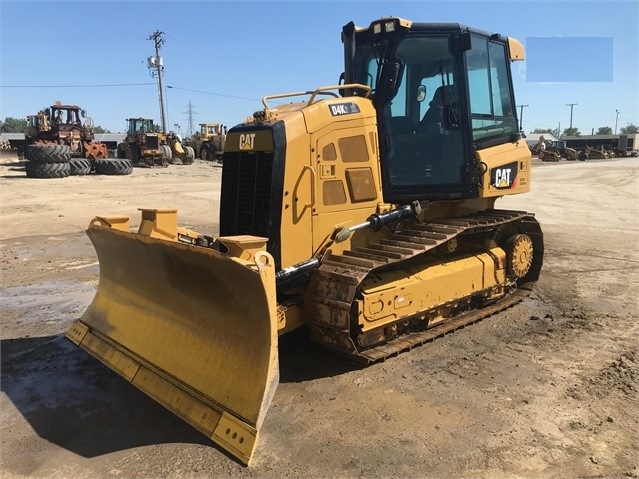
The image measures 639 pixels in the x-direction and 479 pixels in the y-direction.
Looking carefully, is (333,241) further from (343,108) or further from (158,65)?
(158,65)

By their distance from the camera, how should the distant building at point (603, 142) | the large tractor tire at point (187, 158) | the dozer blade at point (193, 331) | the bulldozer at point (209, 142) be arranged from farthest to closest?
1. the distant building at point (603, 142)
2. the bulldozer at point (209, 142)
3. the large tractor tire at point (187, 158)
4. the dozer blade at point (193, 331)

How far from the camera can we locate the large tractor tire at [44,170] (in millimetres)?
22250

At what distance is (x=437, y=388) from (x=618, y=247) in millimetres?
7872

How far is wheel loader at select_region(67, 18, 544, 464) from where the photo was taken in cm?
388

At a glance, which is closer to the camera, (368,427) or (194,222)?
(368,427)

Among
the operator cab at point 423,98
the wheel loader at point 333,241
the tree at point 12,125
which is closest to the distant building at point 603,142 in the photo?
the wheel loader at point 333,241

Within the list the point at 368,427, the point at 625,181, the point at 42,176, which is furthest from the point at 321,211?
the point at 625,181

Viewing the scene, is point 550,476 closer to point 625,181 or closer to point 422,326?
point 422,326

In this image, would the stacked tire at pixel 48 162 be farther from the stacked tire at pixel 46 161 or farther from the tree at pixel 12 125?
the tree at pixel 12 125

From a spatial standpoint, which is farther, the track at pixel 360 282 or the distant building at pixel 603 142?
the distant building at pixel 603 142

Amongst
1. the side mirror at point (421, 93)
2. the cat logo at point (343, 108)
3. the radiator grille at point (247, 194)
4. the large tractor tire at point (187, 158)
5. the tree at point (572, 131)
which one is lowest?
the radiator grille at point (247, 194)

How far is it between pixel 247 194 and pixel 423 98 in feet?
7.71

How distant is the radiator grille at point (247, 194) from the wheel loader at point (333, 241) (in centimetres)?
2

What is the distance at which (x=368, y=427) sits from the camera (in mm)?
3805
